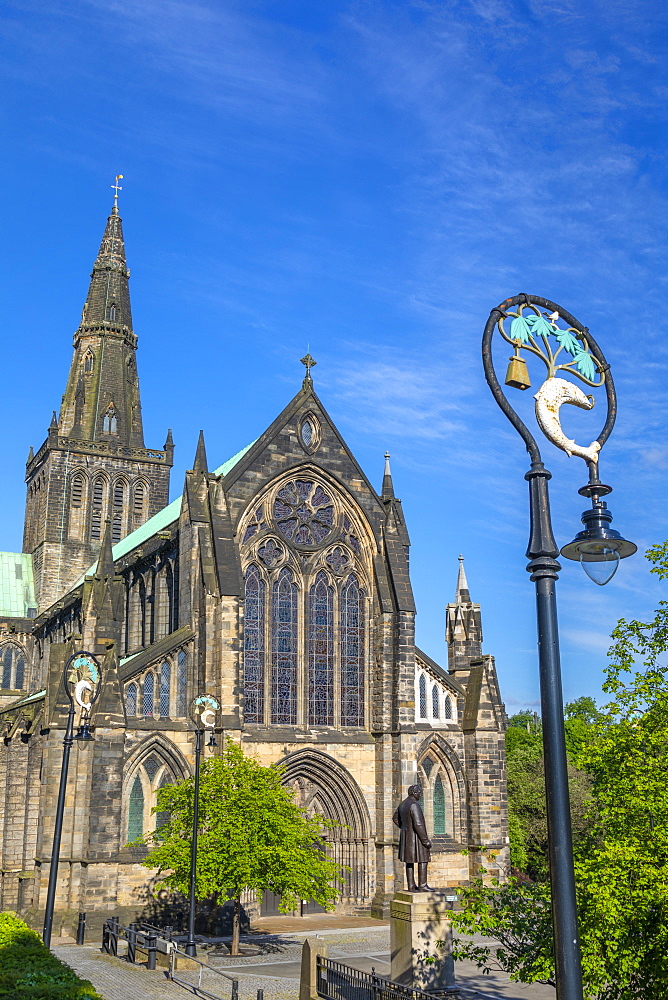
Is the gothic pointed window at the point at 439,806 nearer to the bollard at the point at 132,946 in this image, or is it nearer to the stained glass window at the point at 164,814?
the stained glass window at the point at 164,814

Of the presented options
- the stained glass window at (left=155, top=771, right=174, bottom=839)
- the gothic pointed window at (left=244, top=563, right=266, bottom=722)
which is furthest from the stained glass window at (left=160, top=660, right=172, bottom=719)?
the gothic pointed window at (left=244, top=563, right=266, bottom=722)

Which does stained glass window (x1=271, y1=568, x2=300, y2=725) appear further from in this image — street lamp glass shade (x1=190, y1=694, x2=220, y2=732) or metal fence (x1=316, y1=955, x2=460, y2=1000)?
metal fence (x1=316, y1=955, x2=460, y2=1000)

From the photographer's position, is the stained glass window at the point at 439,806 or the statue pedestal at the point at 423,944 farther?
the stained glass window at the point at 439,806

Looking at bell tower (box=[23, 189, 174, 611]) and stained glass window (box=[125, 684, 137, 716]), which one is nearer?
stained glass window (box=[125, 684, 137, 716])

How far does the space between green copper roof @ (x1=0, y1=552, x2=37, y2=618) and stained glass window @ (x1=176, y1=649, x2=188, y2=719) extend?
31.3 meters

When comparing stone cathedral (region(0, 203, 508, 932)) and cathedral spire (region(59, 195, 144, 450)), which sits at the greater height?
cathedral spire (region(59, 195, 144, 450))

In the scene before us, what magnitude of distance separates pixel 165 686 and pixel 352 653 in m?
7.31

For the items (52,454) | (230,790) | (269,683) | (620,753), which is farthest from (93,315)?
(620,753)

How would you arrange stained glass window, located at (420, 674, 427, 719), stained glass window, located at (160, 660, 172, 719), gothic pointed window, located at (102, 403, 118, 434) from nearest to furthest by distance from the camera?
stained glass window, located at (160, 660, 172, 719) < stained glass window, located at (420, 674, 427, 719) < gothic pointed window, located at (102, 403, 118, 434)

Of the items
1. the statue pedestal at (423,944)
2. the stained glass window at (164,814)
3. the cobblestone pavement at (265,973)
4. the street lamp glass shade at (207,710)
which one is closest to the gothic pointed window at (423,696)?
the street lamp glass shade at (207,710)

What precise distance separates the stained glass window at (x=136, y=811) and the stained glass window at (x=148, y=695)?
7.08 ft

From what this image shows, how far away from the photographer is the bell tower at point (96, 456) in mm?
62062

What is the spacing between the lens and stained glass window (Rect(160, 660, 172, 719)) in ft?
110

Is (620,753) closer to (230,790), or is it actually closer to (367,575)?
(230,790)
